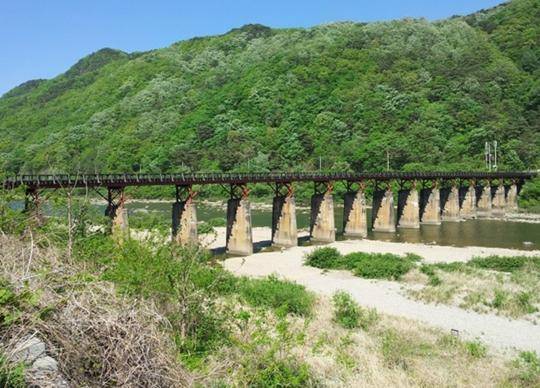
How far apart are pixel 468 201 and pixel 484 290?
177 ft

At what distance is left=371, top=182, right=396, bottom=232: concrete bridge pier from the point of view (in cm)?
5688

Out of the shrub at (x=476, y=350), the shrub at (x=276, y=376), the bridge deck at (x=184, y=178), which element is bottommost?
the shrub at (x=476, y=350)

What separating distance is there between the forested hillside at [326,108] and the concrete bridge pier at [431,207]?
1195 inches

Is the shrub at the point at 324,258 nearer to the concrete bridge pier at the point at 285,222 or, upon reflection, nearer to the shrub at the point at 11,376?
the concrete bridge pier at the point at 285,222

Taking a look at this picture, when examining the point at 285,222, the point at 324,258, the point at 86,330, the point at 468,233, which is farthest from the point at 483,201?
the point at 86,330

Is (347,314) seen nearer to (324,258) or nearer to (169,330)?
(169,330)

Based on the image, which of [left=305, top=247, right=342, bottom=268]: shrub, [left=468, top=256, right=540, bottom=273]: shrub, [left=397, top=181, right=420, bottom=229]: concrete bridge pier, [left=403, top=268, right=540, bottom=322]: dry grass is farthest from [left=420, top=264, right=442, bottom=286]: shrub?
[left=397, top=181, right=420, bottom=229]: concrete bridge pier

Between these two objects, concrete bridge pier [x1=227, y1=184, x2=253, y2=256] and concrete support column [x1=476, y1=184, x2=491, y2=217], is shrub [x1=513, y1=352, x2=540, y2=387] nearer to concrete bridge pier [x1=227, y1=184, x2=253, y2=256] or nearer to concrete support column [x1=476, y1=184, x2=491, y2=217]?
concrete bridge pier [x1=227, y1=184, x2=253, y2=256]

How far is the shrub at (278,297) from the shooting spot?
19.1m

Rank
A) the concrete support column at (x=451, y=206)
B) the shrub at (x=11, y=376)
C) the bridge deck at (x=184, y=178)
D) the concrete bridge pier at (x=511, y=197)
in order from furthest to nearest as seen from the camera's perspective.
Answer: the concrete bridge pier at (x=511, y=197)
the concrete support column at (x=451, y=206)
the bridge deck at (x=184, y=178)
the shrub at (x=11, y=376)

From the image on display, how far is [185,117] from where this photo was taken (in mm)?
147750

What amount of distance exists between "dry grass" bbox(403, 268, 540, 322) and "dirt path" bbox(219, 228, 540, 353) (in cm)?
92

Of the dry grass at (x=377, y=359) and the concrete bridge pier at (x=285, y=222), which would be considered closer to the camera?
the dry grass at (x=377, y=359)

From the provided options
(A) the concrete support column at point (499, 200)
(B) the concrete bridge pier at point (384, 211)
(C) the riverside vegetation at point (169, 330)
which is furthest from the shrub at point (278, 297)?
(A) the concrete support column at point (499, 200)
